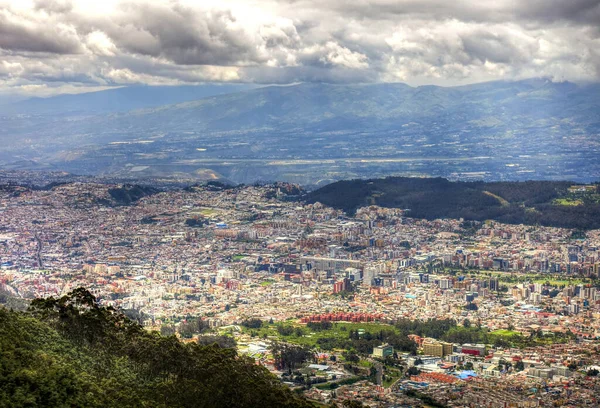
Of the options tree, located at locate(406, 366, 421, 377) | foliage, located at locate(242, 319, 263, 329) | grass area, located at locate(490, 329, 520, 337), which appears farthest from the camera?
foliage, located at locate(242, 319, 263, 329)

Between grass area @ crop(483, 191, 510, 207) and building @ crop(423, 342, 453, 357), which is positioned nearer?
building @ crop(423, 342, 453, 357)

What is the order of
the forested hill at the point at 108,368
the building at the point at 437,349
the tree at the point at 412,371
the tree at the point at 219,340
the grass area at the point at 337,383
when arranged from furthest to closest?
the building at the point at 437,349, the tree at the point at 219,340, the tree at the point at 412,371, the grass area at the point at 337,383, the forested hill at the point at 108,368

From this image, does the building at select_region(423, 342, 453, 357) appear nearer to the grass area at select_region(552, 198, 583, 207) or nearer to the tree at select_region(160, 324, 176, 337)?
the tree at select_region(160, 324, 176, 337)

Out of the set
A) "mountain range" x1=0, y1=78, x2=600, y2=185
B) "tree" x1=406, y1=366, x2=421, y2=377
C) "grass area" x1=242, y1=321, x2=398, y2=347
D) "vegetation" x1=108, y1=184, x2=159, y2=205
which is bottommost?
"grass area" x1=242, y1=321, x2=398, y2=347

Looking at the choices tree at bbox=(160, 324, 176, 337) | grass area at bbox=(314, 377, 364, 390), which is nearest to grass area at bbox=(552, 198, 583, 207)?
tree at bbox=(160, 324, 176, 337)

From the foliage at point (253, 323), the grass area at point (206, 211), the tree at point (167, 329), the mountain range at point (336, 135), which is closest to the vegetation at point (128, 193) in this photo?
the grass area at point (206, 211)

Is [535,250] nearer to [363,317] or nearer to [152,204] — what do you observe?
[363,317]

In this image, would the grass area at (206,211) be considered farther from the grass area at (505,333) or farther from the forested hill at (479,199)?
the grass area at (505,333)

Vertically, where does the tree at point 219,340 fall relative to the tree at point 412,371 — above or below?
above
